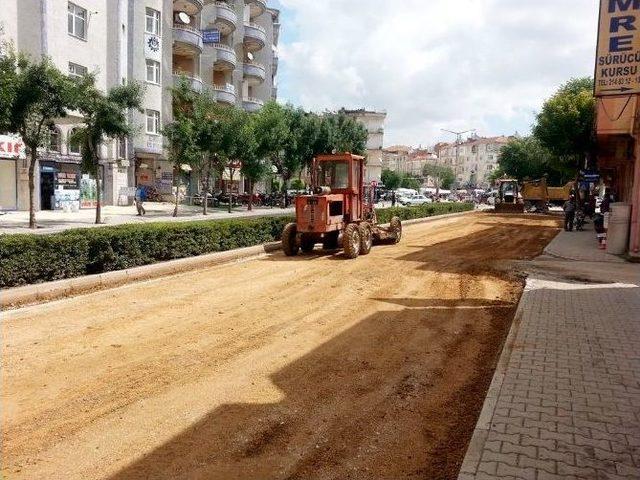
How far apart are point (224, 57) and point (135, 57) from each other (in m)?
10.7

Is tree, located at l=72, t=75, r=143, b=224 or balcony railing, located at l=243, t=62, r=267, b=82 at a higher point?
balcony railing, located at l=243, t=62, r=267, b=82

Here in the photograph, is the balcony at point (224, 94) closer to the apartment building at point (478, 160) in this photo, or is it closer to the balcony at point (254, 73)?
the balcony at point (254, 73)

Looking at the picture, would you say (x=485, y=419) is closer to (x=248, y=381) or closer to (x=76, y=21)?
(x=248, y=381)

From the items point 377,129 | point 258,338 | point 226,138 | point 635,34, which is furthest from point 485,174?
point 258,338

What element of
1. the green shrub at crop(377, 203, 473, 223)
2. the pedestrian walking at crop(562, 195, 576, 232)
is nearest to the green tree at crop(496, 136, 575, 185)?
the green shrub at crop(377, 203, 473, 223)

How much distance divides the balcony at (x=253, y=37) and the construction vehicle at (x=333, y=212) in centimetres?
4063

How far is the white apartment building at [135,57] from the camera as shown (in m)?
28.3

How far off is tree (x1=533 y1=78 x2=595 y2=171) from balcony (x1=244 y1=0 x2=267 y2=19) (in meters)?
30.3

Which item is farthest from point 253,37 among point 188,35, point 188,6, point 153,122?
point 153,122

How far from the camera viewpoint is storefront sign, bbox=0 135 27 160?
26266 mm

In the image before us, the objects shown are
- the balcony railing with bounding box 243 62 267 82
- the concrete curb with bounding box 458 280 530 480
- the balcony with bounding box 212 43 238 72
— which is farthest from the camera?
the balcony railing with bounding box 243 62 267 82

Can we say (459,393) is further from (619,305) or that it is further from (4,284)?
(4,284)

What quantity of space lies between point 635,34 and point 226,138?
73.4 feet

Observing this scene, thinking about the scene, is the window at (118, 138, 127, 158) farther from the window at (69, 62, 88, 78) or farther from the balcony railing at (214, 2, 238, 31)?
the balcony railing at (214, 2, 238, 31)
